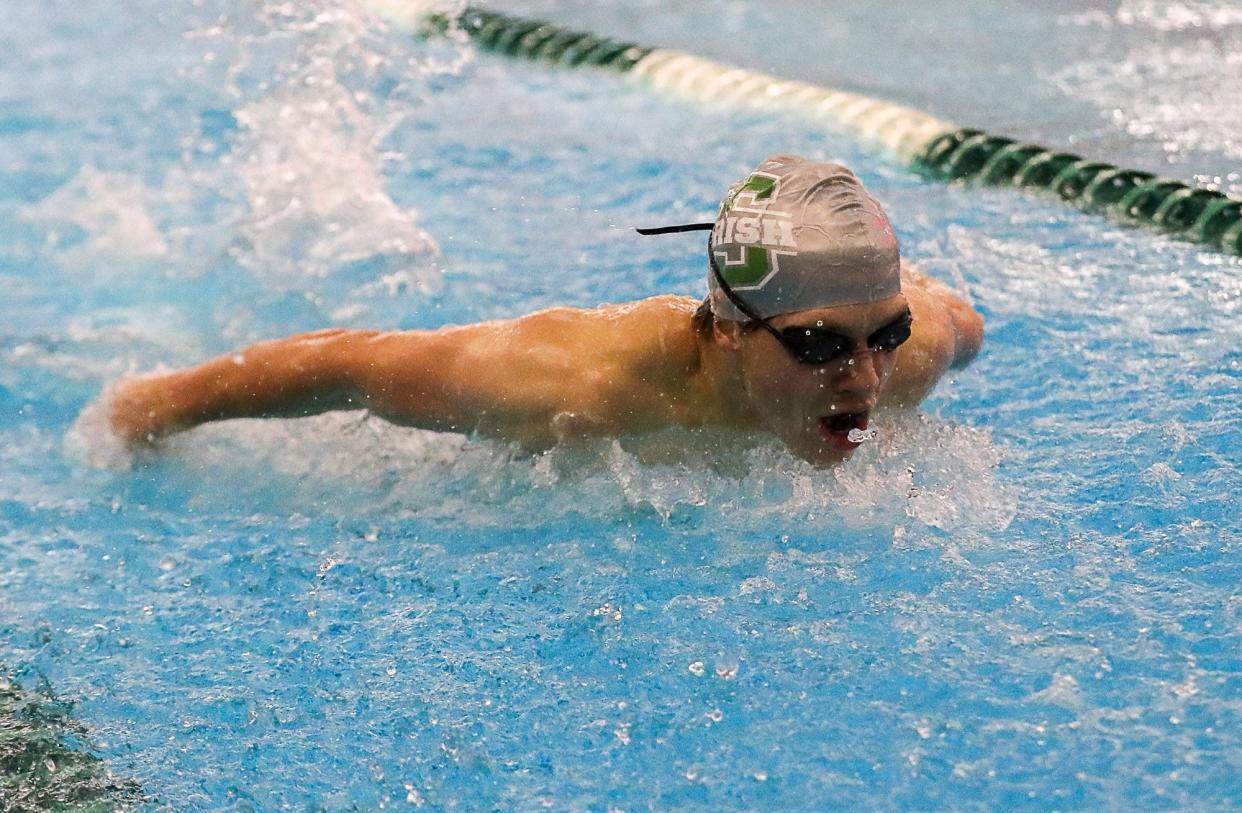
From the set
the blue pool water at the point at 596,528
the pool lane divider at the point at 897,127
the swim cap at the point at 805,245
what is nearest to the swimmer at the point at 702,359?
the swim cap at the point at 805,245

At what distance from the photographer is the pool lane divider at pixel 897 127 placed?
4.18 metres

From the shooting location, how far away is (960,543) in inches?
107

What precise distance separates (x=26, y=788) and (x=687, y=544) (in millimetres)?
1250

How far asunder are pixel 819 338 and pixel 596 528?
66 centimetres

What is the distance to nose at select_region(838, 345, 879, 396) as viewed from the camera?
252cm

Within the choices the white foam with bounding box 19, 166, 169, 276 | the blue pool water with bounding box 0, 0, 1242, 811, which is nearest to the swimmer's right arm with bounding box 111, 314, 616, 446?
the blue pool water with bounding box 0, 0, 1242, 811

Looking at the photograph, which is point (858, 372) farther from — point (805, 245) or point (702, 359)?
point (702, 359)

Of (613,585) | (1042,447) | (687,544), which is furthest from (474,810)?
(1042,447)

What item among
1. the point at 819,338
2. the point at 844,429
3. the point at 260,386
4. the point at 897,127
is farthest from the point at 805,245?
the point at 897,127

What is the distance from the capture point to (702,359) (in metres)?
2.77

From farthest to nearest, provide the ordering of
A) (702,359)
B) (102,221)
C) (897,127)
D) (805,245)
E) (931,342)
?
(897,127), (102,221), (931,342), (702,359), (805,245)

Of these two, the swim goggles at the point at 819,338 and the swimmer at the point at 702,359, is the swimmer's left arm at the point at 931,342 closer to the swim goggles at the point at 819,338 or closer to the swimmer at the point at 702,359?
the swimmer at the point at 702,359

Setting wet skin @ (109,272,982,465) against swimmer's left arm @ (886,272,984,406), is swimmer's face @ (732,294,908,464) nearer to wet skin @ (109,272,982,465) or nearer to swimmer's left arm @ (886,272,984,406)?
wet skin @ (109,272,982,465)

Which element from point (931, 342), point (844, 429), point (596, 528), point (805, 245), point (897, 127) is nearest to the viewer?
point (805, 245)
